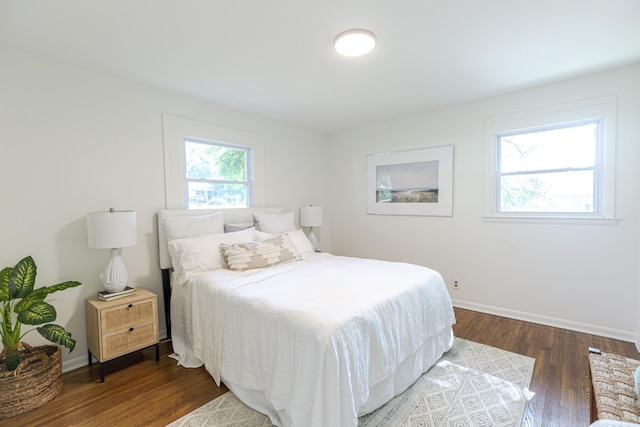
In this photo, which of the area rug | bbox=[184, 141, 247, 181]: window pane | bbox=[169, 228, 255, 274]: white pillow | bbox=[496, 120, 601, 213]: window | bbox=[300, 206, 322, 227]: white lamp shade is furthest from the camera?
bbox=[300, 206, 322, 227]: white lamp shade

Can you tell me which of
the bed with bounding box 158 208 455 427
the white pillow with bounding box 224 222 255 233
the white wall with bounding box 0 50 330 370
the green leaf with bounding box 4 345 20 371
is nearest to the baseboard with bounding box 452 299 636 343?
the bed with bounding box 158 208 455 427

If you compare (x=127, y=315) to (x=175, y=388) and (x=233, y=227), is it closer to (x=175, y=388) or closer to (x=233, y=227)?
(x=175, y=388)

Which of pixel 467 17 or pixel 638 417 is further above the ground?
pixel 467 17

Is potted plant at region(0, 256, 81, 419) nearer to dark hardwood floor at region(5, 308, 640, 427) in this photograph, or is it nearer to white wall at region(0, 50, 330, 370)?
dark hardwood floor at region(5, 308, 640, 427)

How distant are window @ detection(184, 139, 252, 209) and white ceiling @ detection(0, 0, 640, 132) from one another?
602mm

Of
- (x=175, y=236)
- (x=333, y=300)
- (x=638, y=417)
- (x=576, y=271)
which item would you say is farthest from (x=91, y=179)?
(x=576, y=271)

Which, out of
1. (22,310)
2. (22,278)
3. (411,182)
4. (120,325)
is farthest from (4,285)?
(411,182)

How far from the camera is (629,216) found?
263 cm

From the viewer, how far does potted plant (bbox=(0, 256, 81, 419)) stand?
182 centimetres

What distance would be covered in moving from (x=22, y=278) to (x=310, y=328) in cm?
195

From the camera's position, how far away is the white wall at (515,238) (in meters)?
2.64

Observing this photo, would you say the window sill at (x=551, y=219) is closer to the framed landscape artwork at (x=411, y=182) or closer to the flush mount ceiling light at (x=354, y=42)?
the framed landscape artwork at (x=411, y=182)

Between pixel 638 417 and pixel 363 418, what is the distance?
48.3 inches

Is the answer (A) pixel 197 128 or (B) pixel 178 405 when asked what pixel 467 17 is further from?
(B) pixel 178 405
